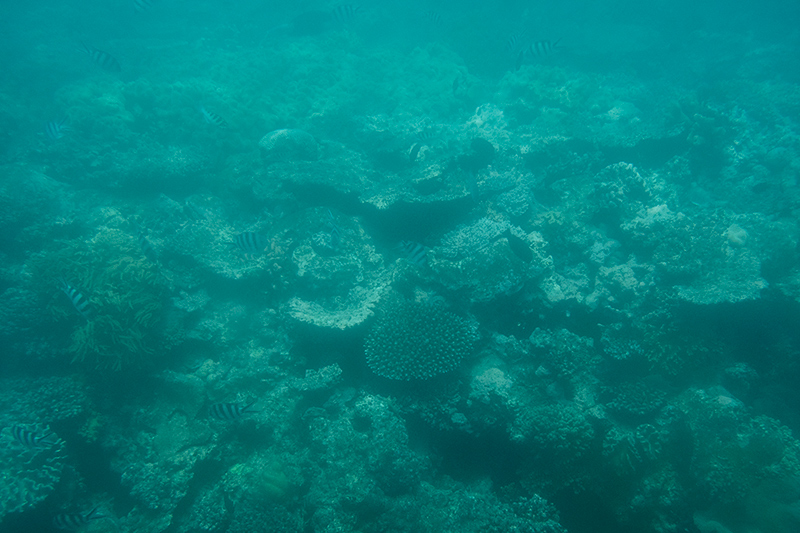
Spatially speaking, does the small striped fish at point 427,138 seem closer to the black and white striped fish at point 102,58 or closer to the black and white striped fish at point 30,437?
the black and white striped fish at point 102,58

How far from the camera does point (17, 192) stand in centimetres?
706

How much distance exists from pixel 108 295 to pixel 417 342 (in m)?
4.59

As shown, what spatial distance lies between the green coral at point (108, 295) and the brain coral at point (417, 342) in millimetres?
3365

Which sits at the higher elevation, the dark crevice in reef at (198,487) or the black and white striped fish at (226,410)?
the black and white striped fish at (226,410)

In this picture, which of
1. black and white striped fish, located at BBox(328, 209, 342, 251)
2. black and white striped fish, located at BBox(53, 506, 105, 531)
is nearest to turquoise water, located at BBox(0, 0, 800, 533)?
black and white striped fish, located at BBox(53, 506, 105, 531)

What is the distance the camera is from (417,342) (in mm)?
4914

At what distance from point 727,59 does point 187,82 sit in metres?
24.1

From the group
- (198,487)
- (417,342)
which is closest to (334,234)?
(417,342)

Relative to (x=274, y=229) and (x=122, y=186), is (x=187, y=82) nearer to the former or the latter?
(x=122, y=186)

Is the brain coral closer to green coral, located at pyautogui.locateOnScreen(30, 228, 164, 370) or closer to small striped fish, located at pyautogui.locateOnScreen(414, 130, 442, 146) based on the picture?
green coral, located at pyautogui.locateOnScreen(30, 228, 164, 370)

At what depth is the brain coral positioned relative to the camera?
4.77 m

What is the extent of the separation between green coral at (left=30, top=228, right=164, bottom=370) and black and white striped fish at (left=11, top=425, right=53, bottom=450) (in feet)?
3.15

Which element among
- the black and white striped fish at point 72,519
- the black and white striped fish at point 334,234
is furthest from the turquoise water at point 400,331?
the black and white striped fish at point 334,234

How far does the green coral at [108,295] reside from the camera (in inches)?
194
